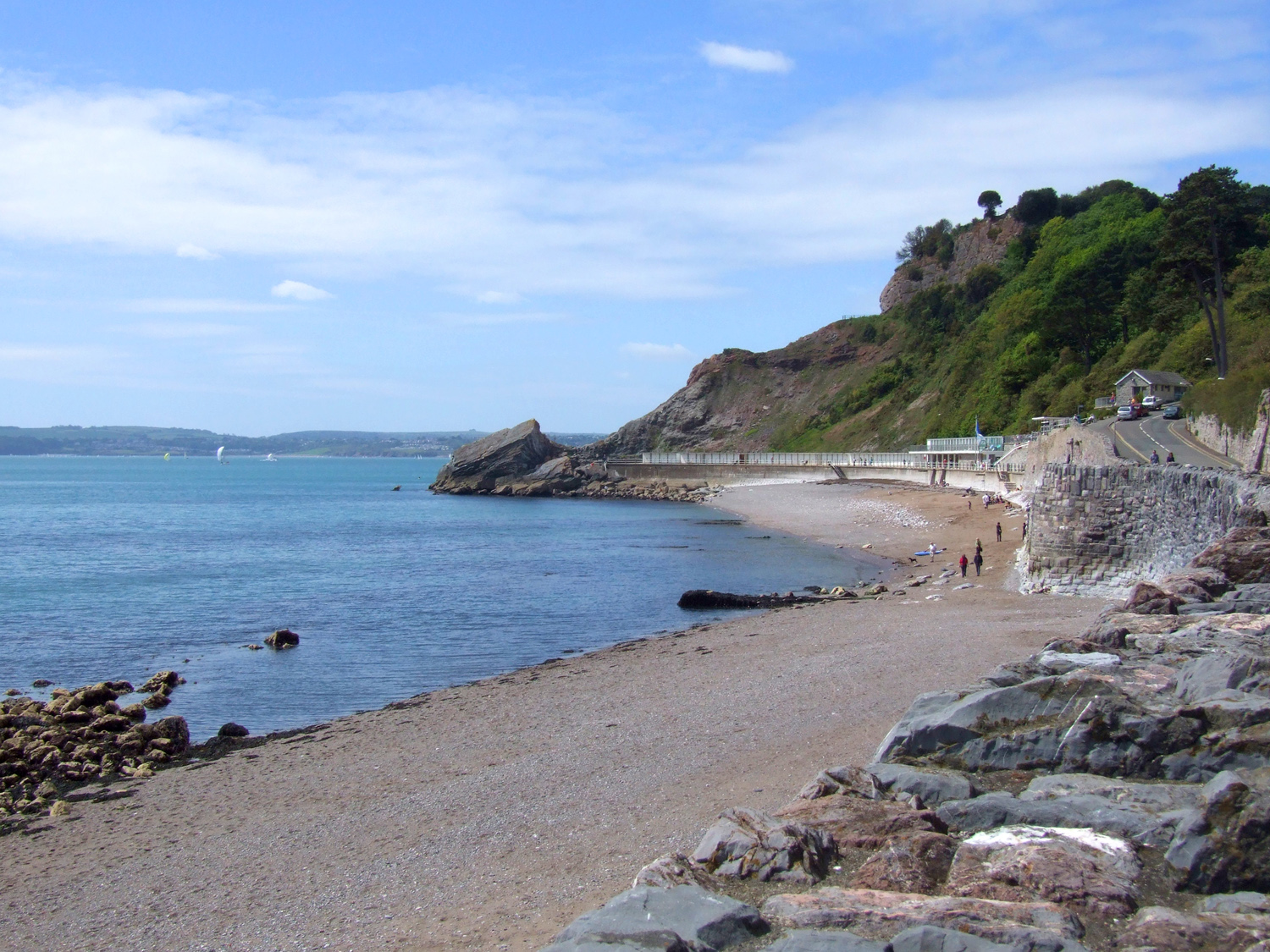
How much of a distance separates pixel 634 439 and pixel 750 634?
108 m

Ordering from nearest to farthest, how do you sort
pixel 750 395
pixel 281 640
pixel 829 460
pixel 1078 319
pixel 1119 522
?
pixel 1119 522 < pixel 281 640 < pixel 1078 319 < pixel 829 460 < pixel 750 395

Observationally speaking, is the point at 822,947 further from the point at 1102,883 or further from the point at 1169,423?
the point at 1169,423

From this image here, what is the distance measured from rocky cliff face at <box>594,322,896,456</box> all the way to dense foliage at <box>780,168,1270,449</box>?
13.3 feet

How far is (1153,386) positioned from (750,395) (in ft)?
266

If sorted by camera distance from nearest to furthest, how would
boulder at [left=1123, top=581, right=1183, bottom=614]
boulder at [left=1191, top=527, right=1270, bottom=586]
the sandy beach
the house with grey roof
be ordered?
the sandy beach
boulder at [left=1123, top=581, right=1183, bottom=614]
boulder at [left=1191, top=527, right=1270, bottom=586]
the house with grey roof

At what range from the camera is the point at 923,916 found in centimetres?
476

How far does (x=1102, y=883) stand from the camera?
503cm

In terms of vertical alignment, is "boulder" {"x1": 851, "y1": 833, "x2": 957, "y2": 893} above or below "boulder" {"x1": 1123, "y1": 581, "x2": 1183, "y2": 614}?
below

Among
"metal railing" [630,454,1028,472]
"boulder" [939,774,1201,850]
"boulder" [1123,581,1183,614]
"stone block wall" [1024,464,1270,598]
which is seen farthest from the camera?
"metal railing" [630,454,1028,472]

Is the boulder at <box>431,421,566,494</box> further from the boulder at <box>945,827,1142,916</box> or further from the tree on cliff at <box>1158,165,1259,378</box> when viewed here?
the boulder at <box>945,827,1142,916</box>

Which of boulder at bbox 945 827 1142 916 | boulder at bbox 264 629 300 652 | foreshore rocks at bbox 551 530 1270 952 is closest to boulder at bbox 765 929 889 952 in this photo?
foreshore rocks at bbox 551 530 1270 952

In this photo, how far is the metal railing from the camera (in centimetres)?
6301

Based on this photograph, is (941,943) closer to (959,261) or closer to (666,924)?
(666,924)

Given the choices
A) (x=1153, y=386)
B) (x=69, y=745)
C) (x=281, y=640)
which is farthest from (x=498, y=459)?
(x=69, y=745)
